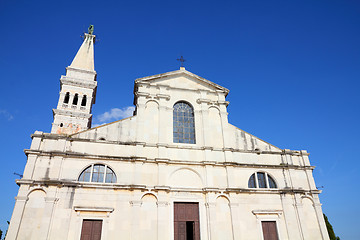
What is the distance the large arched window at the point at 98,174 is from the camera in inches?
623

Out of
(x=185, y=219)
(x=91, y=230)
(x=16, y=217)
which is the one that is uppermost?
(x=185, y=219)

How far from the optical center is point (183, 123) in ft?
64.1

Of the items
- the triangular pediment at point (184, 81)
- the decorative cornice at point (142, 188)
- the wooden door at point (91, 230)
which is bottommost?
the wooden door at point (91, 230)

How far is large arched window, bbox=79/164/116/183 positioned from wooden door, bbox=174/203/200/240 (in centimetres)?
458

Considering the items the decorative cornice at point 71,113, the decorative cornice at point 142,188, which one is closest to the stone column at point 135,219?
the decorative cornice at point 142,188

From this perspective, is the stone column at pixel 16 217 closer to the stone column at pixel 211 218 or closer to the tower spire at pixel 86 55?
the stone column at pixel 211 218

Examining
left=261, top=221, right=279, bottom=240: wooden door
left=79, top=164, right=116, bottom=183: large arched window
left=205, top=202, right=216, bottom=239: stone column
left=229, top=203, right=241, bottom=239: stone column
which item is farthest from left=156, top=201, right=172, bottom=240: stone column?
left=261, top=221, right=279, bottom=240: wooden door

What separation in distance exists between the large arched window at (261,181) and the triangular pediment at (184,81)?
23.6ft

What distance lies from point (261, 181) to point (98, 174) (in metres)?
11.4

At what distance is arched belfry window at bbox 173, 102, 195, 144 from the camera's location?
18.9m

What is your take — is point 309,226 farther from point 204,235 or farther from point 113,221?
point 113,221

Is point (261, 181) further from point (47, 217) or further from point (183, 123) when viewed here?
point (47, 217)

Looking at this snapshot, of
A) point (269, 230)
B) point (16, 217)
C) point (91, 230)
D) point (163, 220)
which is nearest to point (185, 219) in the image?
point (163, 220)

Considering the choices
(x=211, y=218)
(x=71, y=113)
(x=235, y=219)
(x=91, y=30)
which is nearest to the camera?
(x=211, y=218)
